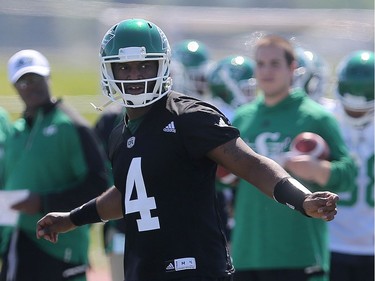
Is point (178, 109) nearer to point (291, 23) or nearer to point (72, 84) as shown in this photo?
point (291, 23)

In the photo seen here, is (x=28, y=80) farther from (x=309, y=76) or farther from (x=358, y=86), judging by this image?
(x=309, y=76)

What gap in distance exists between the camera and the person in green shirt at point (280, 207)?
20.2ft

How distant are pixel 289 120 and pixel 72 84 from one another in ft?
51.5

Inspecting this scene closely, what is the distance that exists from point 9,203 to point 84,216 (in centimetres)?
151

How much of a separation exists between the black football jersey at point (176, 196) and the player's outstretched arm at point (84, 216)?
47 cm

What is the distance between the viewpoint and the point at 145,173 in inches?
177

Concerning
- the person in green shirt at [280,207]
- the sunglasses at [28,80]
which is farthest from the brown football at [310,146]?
the sunglasses at [28,80]

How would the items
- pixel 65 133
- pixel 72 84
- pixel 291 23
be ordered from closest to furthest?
1. pixel 65 133
2. pixel 291 23
3. pixel 72 84

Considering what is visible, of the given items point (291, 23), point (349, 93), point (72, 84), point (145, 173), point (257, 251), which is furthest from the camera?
point (72, 84)

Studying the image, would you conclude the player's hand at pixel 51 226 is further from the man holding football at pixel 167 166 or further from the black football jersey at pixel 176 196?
the black football jersey at pixel 176 196

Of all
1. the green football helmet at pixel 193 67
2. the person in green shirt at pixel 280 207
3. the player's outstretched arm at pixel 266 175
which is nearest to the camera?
the player's outstretched arm at pixel 266 175

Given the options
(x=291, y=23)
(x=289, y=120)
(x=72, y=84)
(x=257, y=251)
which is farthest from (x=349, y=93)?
(x=72, y=84)

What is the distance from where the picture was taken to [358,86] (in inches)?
286

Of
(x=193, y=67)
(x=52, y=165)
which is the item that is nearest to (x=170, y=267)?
(x=52, y=165)
